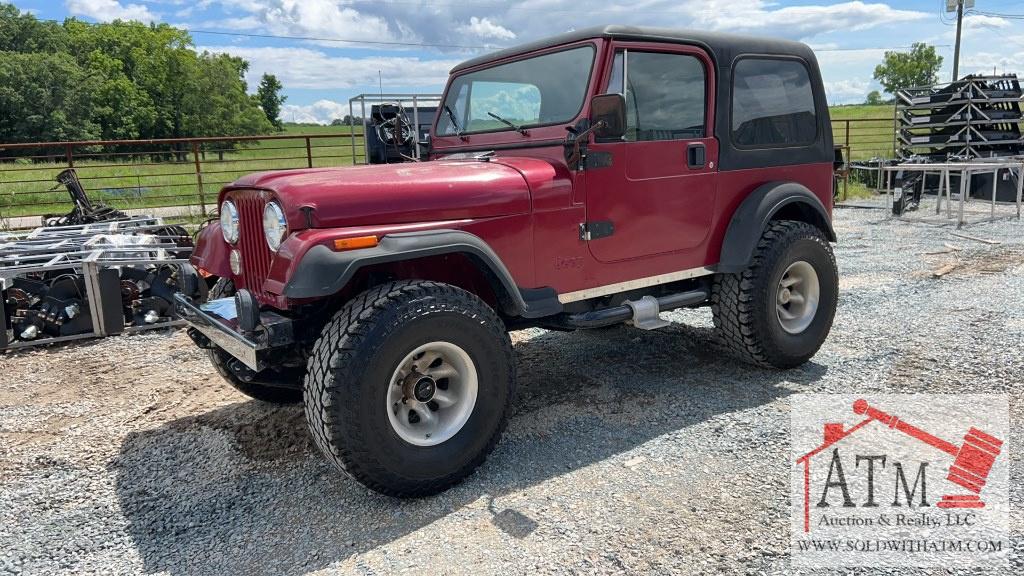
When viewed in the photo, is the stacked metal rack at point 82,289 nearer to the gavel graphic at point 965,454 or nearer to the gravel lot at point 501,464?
the gravel lot at point 501,464

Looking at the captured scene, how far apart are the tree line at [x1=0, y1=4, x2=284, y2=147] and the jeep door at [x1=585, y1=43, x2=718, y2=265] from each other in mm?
50358

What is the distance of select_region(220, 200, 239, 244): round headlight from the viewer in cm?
338

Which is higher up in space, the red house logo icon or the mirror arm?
the mirror arm

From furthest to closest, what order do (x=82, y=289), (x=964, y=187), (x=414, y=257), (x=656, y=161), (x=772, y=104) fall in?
(x=964, y=187) < (x=82, y=289) < (x=772, y=104) < (x=656, y=161) < (x=414, y=257)

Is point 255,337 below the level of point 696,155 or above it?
below

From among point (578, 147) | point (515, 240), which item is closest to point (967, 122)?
point (578, 147)

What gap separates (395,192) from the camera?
Answer: 3.06 metres

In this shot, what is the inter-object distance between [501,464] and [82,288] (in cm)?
432

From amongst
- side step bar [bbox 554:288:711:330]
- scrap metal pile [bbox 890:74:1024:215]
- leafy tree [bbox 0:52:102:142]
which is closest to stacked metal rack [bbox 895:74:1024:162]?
scrap metal pile [bbox 890:74:1024:215]

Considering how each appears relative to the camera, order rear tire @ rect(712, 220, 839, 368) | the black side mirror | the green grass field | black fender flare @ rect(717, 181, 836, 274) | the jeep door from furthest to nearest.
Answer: the green grass field
rear tire @ rect(712, 220, 839, 368)
black fender flare @ rect(717, 181, 836, 274)
the jeep door
the black side mirror

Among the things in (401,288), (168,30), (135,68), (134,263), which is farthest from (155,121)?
(401,288)

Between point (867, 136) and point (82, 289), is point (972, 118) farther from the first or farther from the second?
point (82, 289)

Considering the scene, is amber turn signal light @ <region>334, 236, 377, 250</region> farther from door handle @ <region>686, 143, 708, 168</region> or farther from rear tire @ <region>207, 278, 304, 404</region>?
door handle @ <region>686, 143, 708, 168</region>

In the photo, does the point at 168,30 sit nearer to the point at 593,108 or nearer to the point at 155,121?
the point at 155,121
